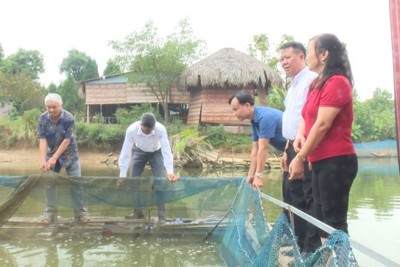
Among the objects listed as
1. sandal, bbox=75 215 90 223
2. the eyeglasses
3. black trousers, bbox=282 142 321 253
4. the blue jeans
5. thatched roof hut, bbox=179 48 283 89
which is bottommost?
sandal, bbox=75 215 90 223

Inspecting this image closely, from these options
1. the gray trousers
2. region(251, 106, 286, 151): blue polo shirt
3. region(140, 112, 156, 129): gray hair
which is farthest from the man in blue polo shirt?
the gray trousers

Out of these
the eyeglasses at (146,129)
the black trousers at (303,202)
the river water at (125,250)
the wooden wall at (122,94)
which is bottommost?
the river water at (125,250)

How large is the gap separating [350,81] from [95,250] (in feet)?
9.72

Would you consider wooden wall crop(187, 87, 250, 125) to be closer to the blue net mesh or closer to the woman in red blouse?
the blue net mesh

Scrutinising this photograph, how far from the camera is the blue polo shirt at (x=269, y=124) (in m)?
3.77

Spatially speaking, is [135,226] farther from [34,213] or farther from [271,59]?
[271,59]

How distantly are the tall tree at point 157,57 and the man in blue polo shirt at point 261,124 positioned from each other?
2017cm

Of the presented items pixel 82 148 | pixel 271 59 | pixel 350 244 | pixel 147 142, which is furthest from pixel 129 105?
pixel 350 244

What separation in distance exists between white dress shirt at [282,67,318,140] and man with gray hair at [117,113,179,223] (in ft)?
6.60

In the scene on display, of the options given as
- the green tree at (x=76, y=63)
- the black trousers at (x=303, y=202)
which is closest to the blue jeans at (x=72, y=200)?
the black trousers at (x=303, y=202)

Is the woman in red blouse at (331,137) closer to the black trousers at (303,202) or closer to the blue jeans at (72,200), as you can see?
the black trousers at (303,202)

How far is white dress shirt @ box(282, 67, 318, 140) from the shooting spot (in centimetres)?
329

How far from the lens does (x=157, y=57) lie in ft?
79.7

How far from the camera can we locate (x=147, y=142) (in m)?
5.47
